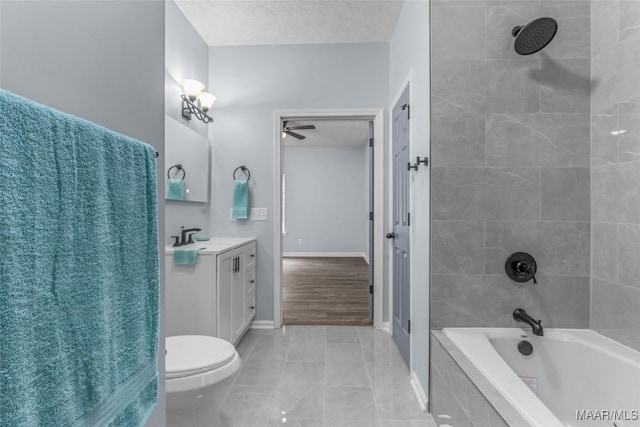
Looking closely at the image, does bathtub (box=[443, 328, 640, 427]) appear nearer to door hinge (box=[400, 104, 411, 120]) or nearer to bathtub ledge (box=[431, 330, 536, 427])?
bathtub ledge (box=[431, 330, 536, 427])

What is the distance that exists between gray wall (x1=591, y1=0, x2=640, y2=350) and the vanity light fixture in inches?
103

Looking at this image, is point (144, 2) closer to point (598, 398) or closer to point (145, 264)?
point (145, 264)

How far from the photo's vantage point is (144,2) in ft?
2.54

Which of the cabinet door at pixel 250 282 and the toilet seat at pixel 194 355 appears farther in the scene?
the cabinet door at pixel 250 282

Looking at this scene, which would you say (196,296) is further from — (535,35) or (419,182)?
(535,35)

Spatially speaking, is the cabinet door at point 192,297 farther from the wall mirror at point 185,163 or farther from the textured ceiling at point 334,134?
the textured ceiling at point 334,134

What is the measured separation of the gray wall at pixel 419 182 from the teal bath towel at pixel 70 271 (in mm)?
1492

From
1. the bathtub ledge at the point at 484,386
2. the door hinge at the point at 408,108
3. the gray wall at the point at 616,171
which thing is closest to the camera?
the bathtub ledge at the point at 484,386

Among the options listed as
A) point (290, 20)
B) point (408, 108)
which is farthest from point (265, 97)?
point (408, 108)

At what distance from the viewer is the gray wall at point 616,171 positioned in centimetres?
138

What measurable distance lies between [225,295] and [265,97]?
6.13ft

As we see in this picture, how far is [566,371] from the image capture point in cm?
151

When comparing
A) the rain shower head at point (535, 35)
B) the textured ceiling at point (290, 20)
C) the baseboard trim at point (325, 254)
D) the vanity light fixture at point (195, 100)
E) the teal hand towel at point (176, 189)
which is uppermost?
the textured ceiling at point (290, 20)

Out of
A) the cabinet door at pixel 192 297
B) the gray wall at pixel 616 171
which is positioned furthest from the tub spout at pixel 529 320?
the cabinet door at pixel 192 297
